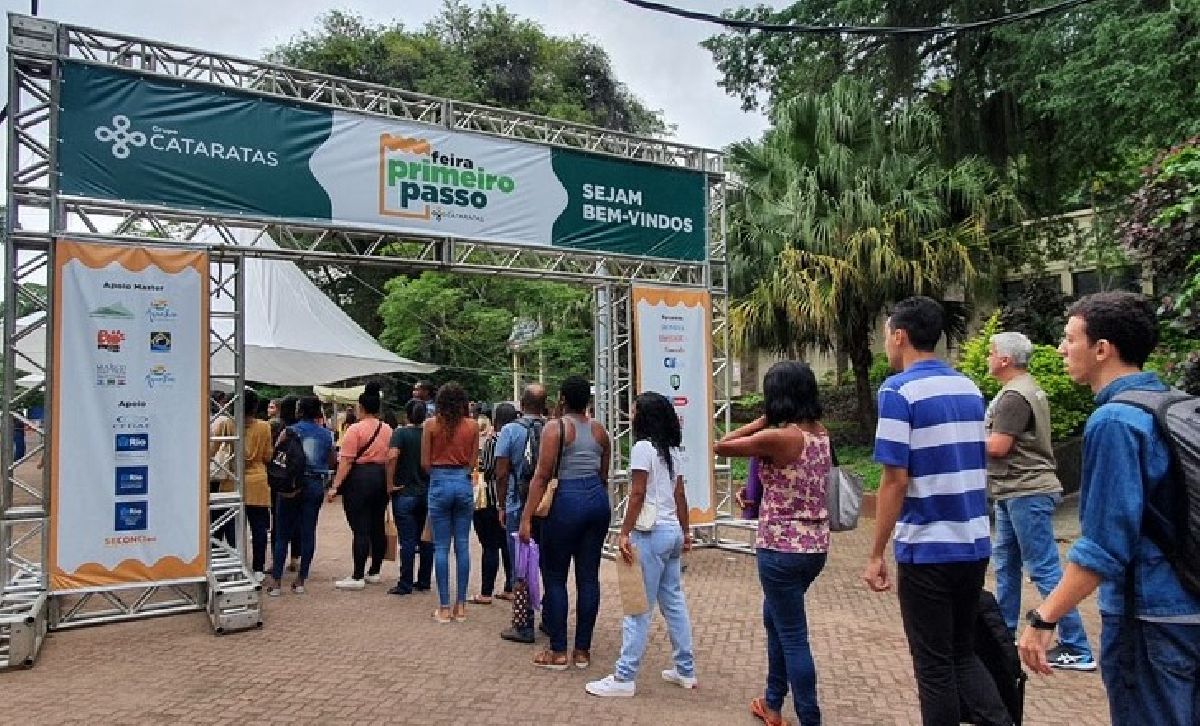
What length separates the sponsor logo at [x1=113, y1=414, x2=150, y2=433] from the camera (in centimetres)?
638

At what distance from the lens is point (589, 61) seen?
2753cm

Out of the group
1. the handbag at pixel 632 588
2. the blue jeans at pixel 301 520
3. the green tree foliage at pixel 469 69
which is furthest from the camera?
the green tree foliage at pixel 469 69

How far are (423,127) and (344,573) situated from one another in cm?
440

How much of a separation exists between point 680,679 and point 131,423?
443 centimetres

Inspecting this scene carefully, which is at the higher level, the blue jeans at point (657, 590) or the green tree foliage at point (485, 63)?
the green tree foliage at point (485, 63)

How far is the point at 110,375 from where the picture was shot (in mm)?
6348

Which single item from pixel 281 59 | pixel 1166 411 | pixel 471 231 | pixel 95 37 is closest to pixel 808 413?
pixel 1166 411

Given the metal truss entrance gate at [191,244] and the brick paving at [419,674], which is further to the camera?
the metal truss entrance gate at [191,244]

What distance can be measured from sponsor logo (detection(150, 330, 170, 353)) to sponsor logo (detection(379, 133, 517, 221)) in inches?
83.8

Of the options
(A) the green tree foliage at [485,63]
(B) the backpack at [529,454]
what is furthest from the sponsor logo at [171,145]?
(A) the green tree foliage at [485,63]

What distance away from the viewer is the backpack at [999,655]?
12.0ft

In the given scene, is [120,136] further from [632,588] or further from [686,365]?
[686,365]

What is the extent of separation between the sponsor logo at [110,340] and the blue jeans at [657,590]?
4.26 meters

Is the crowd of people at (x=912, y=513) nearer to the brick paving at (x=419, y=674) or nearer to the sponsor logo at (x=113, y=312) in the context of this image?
the brick paving at (x=419, y=674)
